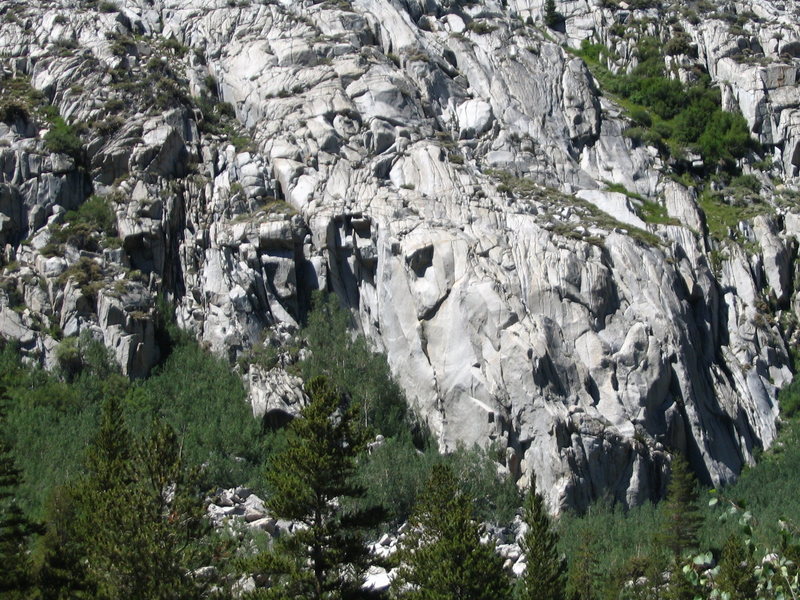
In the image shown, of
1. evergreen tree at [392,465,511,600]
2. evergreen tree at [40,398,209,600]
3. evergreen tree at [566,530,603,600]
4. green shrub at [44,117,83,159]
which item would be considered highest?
green shrub at [44,117,83,159]

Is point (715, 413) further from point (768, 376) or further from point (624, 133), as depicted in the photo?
point (624, 133)

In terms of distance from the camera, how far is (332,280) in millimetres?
54094

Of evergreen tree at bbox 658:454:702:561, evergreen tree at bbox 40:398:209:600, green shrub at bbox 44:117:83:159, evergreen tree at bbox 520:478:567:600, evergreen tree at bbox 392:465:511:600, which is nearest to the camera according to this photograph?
evergreen tree at bbox 40:398:209:600

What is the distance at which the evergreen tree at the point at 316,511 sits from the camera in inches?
1011

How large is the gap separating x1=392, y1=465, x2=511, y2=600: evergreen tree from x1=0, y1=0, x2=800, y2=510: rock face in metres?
12.9

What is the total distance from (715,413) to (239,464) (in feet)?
92.6

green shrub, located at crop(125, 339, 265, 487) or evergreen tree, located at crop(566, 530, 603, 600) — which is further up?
green shrub, located at crop(125, 339, 265, 487)

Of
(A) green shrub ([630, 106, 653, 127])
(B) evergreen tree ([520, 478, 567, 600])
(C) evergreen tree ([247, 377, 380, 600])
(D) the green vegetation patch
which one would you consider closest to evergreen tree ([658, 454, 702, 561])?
(B) evergreen tree ([520, 478, 567, 600])

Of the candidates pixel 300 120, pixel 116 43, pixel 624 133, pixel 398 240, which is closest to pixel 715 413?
pixel 398 240

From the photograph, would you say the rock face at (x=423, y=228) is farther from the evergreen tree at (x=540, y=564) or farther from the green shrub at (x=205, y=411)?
the evergreen tree at (x=540, y=564)

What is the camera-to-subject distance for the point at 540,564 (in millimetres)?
32750

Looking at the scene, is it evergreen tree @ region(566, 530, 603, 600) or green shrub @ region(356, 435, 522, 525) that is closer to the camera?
evergreen tree @ region(566, 530, 603, 600)

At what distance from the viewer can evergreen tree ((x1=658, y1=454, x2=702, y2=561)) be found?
129 feet

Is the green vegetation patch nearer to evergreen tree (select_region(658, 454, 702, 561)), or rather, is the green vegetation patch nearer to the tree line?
the tree line
